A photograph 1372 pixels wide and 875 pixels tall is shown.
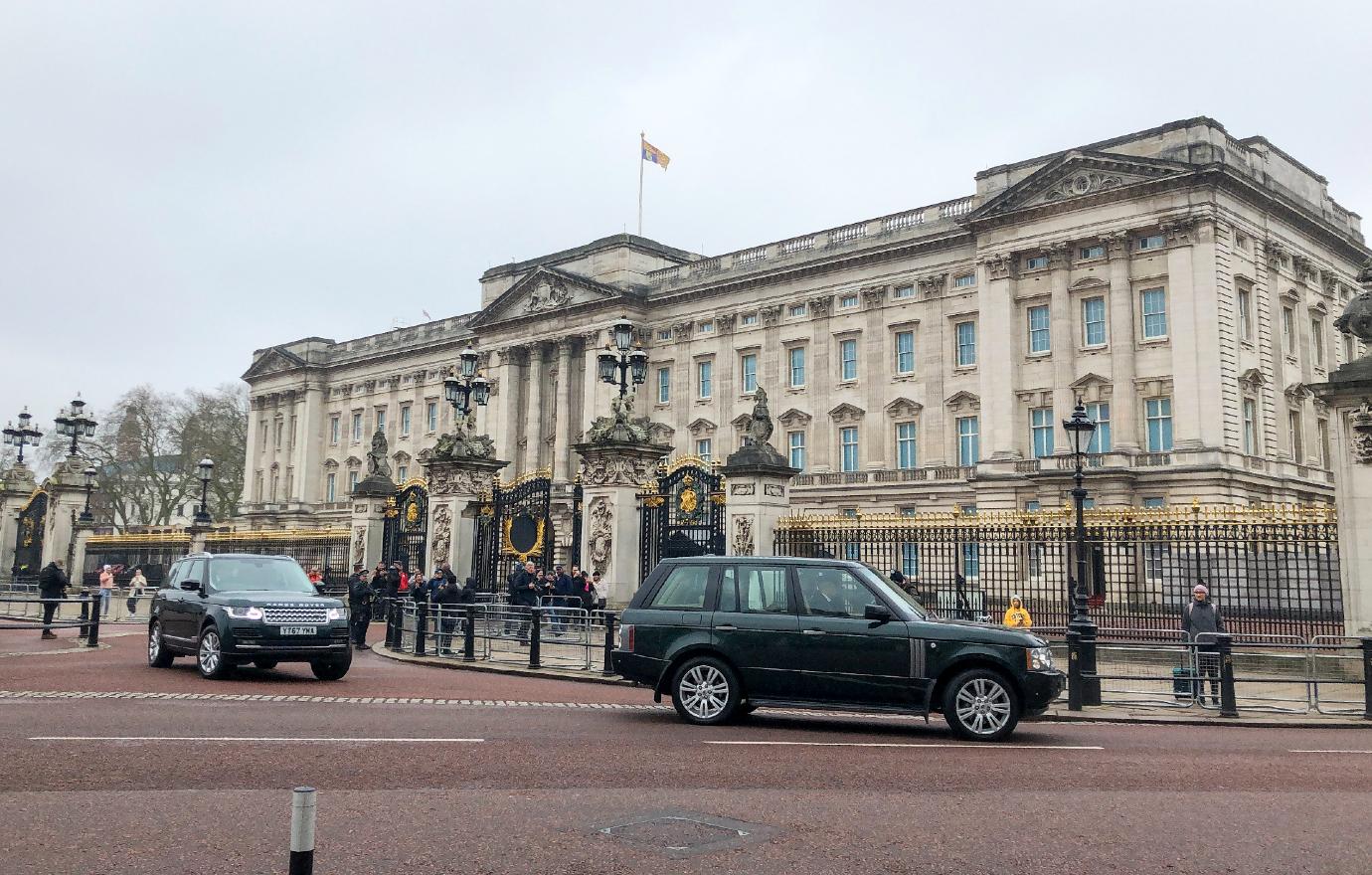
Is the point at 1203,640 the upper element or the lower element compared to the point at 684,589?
lower

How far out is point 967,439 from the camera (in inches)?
2026

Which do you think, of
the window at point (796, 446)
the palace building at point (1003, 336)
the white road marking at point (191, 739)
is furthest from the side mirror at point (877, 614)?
the window at point (796, 446)

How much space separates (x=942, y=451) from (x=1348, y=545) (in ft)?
117

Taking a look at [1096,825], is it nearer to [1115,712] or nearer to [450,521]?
[1115,712]

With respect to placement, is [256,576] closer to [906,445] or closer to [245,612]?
[245,612]

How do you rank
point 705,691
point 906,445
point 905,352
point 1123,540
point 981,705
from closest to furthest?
point 981,705 → point 705,691 → point 1123,540 → point 906,445 → point 905,352

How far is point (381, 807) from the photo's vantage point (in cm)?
718

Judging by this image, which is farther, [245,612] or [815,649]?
[245,612]

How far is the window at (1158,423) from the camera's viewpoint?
43781 mm

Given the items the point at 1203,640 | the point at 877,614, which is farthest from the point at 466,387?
the point at 877,614

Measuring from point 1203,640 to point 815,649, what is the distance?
6.34m

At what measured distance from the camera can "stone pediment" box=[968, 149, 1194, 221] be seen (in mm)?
43531

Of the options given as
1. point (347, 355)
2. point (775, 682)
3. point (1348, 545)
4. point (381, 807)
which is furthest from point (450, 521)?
point (347, 355)

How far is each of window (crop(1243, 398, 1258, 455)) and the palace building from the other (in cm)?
16
